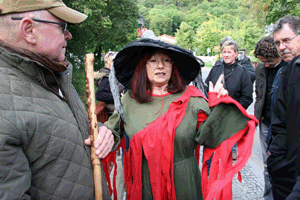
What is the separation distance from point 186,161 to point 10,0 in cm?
162

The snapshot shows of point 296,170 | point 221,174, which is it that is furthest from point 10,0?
point 296,170

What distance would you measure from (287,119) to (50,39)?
5.92 feet

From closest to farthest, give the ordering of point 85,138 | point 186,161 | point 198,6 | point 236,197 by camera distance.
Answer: point 85,138 → point 186,161 → point 236,197 → point 198,6

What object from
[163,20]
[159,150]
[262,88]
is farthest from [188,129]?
[163,20]

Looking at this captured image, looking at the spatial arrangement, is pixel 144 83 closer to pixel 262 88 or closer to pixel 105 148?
pixel 105 148

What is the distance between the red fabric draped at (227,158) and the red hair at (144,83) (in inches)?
14.7

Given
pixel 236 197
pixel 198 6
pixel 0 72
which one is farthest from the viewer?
pixel 198 6

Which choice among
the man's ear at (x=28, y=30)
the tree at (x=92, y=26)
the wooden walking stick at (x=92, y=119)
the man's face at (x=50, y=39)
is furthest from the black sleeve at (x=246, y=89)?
the tree at (x=92, y=26)

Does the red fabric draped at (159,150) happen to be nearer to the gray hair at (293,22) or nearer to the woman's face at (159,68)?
the woman's face at (159,68)

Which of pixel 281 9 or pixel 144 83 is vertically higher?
pixel 281 9

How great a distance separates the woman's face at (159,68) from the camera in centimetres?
199

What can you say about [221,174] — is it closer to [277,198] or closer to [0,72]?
A: [277,198]

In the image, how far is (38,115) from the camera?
3.53 ft

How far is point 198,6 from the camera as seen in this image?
115812 millimetres
